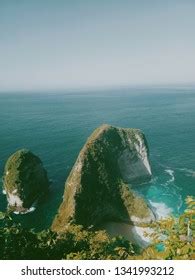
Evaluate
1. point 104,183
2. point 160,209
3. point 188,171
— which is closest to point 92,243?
point 104,183

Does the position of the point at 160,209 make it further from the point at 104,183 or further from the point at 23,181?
the point at 23,181

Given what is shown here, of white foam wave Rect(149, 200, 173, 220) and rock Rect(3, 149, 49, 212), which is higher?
rock Rect(3, 149, 49, 212)

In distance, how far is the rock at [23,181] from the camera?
2149 inches

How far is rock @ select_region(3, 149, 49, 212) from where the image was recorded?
5459cm

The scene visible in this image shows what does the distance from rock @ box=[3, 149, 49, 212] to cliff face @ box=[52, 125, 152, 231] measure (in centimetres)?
764

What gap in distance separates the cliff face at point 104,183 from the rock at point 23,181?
7643mm

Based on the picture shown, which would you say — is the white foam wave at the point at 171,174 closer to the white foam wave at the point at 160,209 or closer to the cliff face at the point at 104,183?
the cliff face at the point at 104,183

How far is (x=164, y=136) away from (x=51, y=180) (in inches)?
1727

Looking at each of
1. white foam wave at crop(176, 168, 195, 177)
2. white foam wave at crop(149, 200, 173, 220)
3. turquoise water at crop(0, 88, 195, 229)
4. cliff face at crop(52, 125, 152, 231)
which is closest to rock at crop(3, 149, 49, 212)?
turquoise water at crop(0, 88, 195, 229)

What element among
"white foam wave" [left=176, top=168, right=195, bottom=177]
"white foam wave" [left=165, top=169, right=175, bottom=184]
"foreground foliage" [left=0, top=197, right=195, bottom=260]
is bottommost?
"white foam wave" [left=165, top=169, right=175, bottom=184]

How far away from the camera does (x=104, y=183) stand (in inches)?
2116

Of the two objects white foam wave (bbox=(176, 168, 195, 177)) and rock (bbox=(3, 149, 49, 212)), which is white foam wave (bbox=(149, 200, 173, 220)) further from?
rock (bbox=(3, 149, 49, 212))

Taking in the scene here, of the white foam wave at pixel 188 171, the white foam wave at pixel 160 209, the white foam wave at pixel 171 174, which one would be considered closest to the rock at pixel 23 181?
the white foam wave at pixel 160 209

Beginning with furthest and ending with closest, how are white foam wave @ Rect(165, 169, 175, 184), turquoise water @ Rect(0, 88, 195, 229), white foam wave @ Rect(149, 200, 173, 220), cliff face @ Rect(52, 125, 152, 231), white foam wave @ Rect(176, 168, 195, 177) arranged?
white foam wave @ Rect(176, 168, 195, 177), white foam wave @ Rect(165, 169, 175, 184), turquoise water @ Rect(0, 88, 195, 229), white foam wave @ Rect(149, 200, 173, 220), cliff face @ Rect(52, 125, 152, 231)
